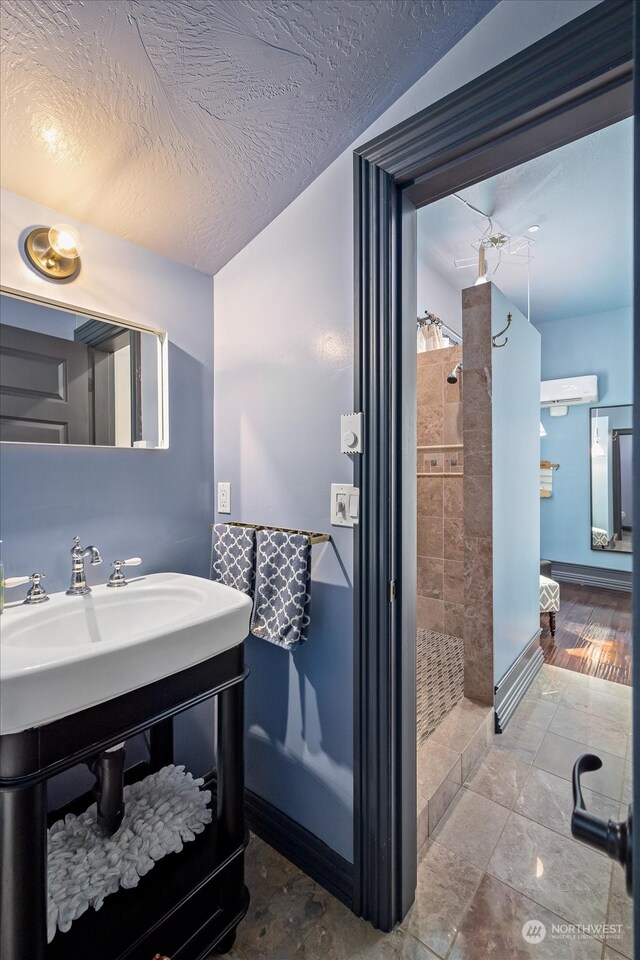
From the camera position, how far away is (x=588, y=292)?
349cm

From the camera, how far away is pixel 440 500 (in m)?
2.88

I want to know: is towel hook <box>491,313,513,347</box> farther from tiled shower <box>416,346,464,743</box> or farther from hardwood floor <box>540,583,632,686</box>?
hardwood floor <box>540,583,632,686</box>

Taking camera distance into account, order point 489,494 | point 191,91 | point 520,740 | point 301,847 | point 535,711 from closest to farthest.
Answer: point 191,91, point 301,847, point 520,740, point 489,494, point 535,711

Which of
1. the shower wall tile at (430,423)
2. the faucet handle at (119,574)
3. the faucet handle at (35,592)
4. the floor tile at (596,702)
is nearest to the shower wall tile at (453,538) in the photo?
the shower wall tile at (430,423)

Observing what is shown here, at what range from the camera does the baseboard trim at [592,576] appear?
4.00 metres

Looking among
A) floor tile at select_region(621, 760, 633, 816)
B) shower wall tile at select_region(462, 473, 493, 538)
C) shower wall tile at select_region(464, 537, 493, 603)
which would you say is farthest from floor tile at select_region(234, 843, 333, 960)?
shower wall tile at select_region(462, 473, 493, 538)

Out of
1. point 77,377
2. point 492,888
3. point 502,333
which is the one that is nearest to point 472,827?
point 492,888

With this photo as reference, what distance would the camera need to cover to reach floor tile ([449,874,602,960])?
1.08 m

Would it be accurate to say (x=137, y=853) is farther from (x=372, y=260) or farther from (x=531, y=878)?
(x=372, y=260)

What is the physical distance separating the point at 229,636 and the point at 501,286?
11.4 feet

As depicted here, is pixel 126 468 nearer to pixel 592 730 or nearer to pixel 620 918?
pixel 620 918

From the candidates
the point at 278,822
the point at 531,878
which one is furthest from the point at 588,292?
the point at 278,822

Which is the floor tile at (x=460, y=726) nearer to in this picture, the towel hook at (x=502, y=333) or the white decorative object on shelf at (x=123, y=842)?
the white decorative object on shelf at (x=123, y=842)

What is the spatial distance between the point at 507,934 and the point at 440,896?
0.19m
